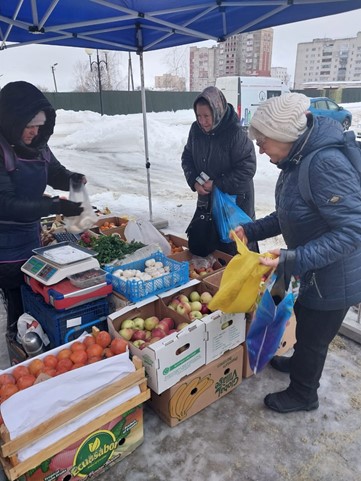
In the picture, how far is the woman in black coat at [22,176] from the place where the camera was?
7.45 feet

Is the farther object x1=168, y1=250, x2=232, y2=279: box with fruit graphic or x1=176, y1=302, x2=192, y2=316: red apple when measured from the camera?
x1=168, y1=250, x2=232, y2=279: box with fruit graphic

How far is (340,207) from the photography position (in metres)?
1.73

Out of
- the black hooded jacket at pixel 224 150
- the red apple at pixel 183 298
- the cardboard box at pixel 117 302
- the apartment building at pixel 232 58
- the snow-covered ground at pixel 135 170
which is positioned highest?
the apartment building at pixel 232 58

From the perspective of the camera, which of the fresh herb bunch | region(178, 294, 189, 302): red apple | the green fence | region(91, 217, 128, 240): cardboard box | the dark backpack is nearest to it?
the dark backpack

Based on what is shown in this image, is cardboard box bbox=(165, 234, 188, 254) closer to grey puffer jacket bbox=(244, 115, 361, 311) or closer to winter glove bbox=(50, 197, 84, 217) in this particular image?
winter glove bbox=(50, 197, 84, 217)

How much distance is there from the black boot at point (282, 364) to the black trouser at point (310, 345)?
0.36 m

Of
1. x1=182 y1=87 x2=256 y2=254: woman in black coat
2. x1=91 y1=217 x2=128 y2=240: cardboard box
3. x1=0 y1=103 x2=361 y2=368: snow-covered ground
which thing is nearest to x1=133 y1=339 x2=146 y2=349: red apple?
x1=0 y1=103 x2=361 y2=368: snow-covered ground

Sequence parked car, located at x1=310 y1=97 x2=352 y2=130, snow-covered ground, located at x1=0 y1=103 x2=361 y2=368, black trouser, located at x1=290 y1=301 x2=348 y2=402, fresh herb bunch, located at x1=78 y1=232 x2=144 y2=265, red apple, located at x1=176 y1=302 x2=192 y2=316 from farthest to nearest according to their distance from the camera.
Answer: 1. parked car, located at x1=310 y1=97 x2=352 y2=130
2. snow-covered ground, located at x1=0 y1=103 x2=361 y2=368
3. fresh herb bunch, located at x1=78 y1=232 x2=144 y2=265
4. red apple, located at x1=176 y1=302 x2=192 y2=316
5. black trouser, located at x1=290 y1=301 x2=348 y2=402

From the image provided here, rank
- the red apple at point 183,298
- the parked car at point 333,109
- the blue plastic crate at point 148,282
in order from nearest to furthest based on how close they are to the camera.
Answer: the blue plastic crate at point 148,282
the red apple at point 183,298
the parked car at point 333,109

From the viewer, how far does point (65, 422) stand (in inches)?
71.3

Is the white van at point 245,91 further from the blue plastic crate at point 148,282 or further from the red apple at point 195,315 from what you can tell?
the red apple at point 195,315

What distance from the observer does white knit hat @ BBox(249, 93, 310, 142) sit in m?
1.82

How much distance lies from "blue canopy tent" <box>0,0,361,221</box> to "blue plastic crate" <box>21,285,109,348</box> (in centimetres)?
246

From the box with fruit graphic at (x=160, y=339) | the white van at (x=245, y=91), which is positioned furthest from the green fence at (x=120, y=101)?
the box with fruit graphic at (x=160, y=339)
